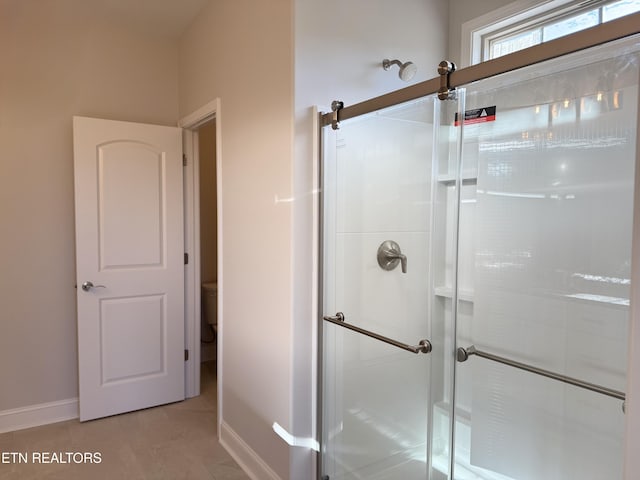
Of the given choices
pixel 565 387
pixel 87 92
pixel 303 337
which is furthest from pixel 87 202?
pixel 565 387

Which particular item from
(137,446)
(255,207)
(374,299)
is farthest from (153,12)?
(137,446)

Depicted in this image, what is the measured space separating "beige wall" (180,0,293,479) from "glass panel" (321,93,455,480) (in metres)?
0.21

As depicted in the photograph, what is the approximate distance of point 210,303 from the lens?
398cm

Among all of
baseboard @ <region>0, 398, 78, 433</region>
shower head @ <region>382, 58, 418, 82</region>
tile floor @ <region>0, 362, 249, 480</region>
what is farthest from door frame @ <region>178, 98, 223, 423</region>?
shower head @ <region>382, 58, 418, 82</region>

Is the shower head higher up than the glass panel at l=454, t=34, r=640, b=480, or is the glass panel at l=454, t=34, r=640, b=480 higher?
the shower head

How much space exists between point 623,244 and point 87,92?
10.1 feet

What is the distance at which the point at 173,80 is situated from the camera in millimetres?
3211

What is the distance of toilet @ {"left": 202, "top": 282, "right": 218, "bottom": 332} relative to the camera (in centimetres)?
394

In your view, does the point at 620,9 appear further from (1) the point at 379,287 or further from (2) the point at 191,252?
(2) the point at 191,252

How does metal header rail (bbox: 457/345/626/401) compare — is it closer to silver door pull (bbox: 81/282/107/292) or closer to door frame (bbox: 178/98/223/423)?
door frame (bbox: 178/98/223/423)

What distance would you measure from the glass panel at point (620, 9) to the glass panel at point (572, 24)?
37 mm

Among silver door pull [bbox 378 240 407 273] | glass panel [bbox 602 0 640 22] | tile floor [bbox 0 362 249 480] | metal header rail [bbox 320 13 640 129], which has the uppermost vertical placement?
glass panel [bbox 602 0 640 22]

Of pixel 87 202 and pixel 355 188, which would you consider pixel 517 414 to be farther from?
pixel 87 202

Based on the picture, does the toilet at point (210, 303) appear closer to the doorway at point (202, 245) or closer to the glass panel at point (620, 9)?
the doorway at point (202, 245)
